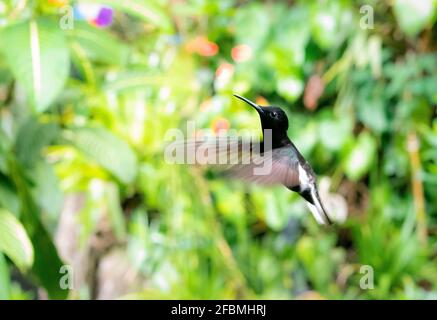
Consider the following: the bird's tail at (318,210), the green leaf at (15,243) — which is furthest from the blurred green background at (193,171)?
the bird's tail at (318,210)

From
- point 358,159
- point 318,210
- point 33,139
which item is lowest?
point 318,210

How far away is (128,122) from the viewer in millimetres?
1677

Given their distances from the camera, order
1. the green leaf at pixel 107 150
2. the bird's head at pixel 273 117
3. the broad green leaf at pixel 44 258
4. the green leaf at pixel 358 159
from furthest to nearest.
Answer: the green leaf at pixel 358 159
the green leaf at pixel 107 150
the broad green leaf at pixel 44 258
the bird's head at pixel 273 117

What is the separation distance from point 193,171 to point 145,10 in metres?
0.25

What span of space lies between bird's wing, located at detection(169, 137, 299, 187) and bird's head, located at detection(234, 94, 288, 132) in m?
0.01

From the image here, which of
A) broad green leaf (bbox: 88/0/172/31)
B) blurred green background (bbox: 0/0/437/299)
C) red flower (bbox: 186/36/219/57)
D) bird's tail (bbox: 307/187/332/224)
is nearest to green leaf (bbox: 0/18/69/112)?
blurred green background (bbox: 0/0/437/299)

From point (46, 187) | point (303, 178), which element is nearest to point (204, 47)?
point (46, 187)

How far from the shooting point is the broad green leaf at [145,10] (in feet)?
3.37

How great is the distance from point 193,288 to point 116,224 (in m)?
0.25

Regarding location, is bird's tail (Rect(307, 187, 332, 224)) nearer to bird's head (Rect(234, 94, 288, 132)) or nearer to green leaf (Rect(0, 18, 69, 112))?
bird's head (Rect(234, 94, 288, 132))

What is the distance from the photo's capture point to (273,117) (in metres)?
0.38

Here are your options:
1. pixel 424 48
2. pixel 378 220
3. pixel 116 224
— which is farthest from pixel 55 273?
pixel 424 48

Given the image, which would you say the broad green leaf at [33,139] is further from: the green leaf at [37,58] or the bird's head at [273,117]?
the bird's head at [273,117]

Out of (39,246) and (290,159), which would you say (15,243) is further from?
(290,159)
